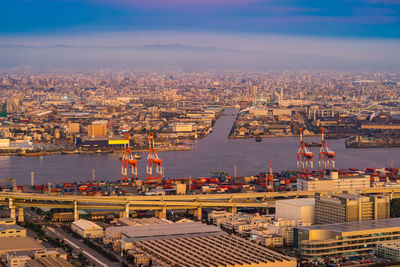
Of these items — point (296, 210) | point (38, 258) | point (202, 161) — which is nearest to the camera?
point (38, 258)

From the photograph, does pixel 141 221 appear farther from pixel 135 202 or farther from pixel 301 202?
pixel 301 202

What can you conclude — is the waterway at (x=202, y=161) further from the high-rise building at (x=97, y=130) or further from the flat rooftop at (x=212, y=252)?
the flat rooftop at (x=212, y=252)

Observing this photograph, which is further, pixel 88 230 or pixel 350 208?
pixel 350 208

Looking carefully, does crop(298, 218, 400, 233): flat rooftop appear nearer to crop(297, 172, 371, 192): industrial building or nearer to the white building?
crop(297, 172, 371, 192): industrial building

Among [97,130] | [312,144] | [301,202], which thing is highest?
[97,130]

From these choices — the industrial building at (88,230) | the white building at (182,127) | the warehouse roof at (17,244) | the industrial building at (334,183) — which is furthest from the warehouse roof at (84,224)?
Result: the white building at (182,127)

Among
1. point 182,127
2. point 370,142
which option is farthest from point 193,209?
point 182,127

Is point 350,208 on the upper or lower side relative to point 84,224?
upper
